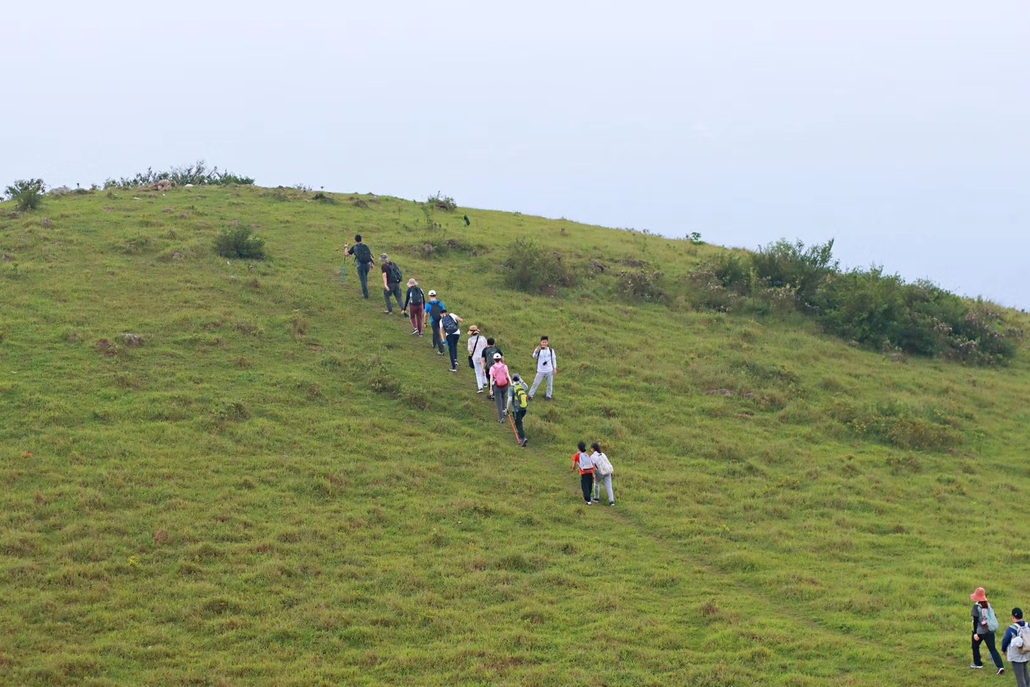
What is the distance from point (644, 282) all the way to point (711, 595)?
70.6 ft

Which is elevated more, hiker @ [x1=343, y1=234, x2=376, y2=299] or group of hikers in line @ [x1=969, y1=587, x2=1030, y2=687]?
hiker @ [x1=343, y1=234, x2=376, y2=299]

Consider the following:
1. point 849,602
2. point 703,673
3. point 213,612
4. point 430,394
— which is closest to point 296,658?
point 213,612

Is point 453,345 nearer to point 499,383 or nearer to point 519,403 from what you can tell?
point 499,383

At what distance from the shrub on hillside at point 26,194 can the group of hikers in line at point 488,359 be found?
54.0ft

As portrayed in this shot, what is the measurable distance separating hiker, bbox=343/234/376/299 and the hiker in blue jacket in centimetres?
336

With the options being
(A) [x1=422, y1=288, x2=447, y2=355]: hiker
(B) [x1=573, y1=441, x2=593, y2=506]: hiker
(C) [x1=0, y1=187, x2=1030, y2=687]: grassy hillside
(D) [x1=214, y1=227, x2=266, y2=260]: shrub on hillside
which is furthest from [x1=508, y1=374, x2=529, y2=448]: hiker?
(D) [x1=214, y1=227, x2=266, y2=260]: shrub on hillside

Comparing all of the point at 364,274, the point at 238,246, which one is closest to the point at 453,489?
the point at 364,274

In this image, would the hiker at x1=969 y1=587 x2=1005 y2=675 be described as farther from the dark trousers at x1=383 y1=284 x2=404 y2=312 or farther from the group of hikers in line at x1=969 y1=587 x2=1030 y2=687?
the dark trousers at x1=383 y1=284 x2=404 y2=312

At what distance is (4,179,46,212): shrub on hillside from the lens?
40.4m

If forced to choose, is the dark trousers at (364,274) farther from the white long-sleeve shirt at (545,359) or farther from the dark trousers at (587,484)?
the dark trousers at (587,484)

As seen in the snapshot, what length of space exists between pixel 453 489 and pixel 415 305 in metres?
9.56

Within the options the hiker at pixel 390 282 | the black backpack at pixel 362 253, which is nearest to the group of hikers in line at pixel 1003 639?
the hiker at pixel 390 282

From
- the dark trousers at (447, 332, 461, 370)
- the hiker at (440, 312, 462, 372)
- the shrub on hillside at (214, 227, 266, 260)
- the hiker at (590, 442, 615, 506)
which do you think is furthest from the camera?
the shrub on hillside at (214, 227, 266, 260)

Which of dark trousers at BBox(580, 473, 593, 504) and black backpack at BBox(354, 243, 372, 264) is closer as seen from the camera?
dark trousers at BBox(580, 473, 593, 504)
